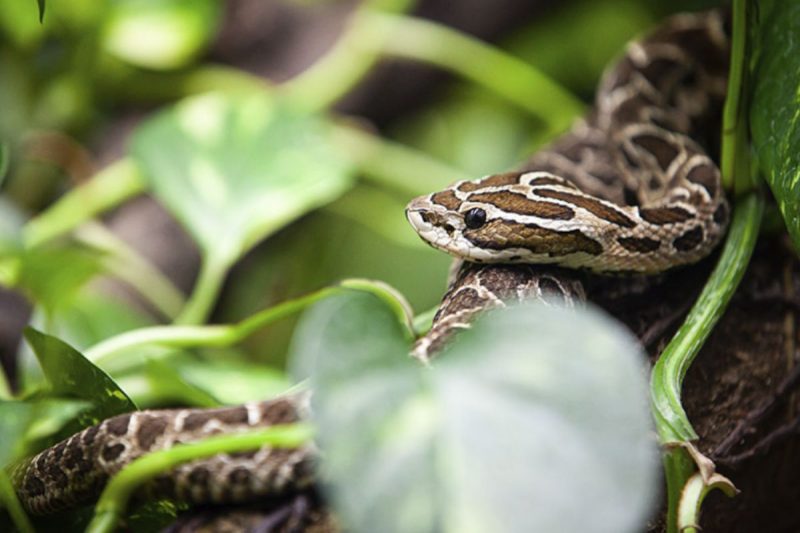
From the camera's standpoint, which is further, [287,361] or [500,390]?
[287,361]

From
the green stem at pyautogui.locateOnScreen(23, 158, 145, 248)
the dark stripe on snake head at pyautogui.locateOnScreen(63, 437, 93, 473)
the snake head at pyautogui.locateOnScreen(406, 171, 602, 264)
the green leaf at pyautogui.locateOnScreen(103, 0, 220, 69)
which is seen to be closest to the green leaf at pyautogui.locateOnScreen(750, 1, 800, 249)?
the snake head at pyautogui.locateOnScreen(406, 171, 602, 264)

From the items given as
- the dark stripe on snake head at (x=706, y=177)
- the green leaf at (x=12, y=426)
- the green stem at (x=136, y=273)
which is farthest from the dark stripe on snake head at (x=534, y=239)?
the green stem at (x=136, y=273)

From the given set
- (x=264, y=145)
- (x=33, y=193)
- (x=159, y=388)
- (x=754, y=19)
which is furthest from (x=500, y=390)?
(x=33, y=193)

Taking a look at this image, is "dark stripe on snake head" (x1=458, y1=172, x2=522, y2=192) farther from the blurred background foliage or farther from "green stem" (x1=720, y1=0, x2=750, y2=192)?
the blurred background foliage

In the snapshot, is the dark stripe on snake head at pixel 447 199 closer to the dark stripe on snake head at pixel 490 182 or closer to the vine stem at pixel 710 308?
the dark stripe on snake head at pixel 490 182

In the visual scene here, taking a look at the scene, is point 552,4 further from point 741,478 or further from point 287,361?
point 741,478

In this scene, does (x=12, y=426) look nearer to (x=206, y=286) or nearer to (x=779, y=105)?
(x=206, y=286)

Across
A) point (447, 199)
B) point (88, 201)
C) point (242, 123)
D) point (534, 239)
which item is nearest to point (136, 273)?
point (88, 201)
